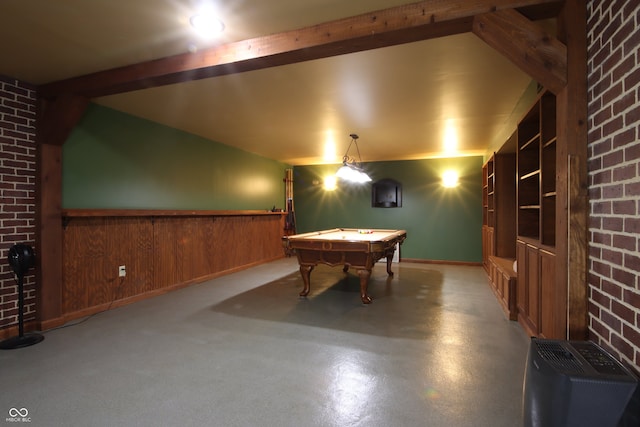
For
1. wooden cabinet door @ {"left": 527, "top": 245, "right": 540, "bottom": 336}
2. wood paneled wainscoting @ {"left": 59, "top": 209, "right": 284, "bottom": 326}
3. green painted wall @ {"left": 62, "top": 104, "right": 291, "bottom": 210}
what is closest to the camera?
wooden cabinet door @ {"left": 527, "top": 245, "right": 540, "bottom": 336}

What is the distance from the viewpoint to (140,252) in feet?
13.6

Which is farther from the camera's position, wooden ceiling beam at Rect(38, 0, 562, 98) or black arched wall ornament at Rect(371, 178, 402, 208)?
black arched wall ornament at Rect(371, 178, 402, 208)

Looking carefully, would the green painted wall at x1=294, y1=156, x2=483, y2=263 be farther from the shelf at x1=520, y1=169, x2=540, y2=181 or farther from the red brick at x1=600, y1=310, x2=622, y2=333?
the red brick at x1=600, y1=310, x2=622, y2=333

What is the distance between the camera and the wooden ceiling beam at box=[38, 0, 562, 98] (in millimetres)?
1815

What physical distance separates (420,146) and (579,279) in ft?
15.3

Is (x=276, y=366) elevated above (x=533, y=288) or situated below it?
below

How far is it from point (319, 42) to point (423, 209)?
19.0 ft

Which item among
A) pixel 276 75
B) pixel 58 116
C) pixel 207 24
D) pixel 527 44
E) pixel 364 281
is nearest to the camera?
pixel 527 44

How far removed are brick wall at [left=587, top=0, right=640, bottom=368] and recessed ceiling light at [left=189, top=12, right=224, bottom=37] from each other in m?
2.17

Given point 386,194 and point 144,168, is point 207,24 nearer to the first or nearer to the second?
point 144,168

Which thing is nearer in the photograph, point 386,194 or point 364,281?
point 364,281

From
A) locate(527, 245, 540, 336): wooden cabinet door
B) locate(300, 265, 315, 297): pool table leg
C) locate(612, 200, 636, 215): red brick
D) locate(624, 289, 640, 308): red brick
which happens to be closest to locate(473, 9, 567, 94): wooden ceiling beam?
locate(612, 200, 636, 215): red brick

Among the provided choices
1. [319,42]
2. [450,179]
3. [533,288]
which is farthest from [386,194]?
[319,42]

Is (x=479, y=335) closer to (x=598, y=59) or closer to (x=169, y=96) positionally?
(x=598, y=59)
